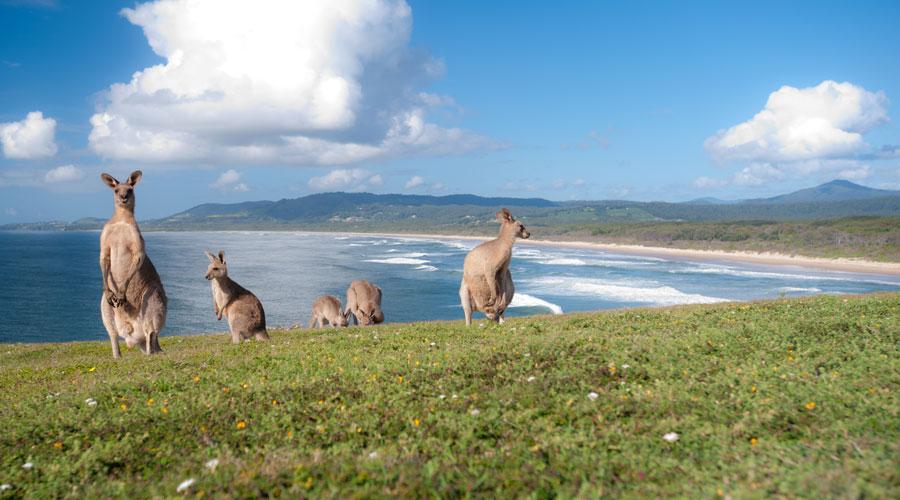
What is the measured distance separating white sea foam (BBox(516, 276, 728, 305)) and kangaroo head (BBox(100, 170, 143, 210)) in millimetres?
51500

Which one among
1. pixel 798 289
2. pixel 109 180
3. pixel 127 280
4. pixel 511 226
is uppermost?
pixel 109 180

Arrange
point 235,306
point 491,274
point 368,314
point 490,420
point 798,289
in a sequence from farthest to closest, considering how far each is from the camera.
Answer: point 798,289 < point 368,314 < point 491,274 < point 235,306 < point 490,420

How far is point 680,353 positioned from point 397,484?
660cm

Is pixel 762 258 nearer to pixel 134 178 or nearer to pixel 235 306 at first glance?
A: pixel 235 306

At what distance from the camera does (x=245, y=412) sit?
8367mm

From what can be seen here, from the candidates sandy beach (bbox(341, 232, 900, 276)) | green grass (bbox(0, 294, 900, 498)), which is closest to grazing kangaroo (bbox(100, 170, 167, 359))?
green grass (bbox(0, 294, 900, 498))

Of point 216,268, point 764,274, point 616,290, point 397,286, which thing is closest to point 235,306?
point 216,268

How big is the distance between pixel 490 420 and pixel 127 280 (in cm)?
1055

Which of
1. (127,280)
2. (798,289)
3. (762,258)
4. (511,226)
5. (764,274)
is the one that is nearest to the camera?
(127,280)

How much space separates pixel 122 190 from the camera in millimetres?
14281

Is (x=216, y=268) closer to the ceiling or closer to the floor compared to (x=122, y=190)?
closer to the floor

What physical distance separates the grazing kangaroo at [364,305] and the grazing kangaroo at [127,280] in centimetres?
1168

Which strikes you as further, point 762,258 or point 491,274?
point 762,258

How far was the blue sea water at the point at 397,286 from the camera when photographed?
55875 mm
